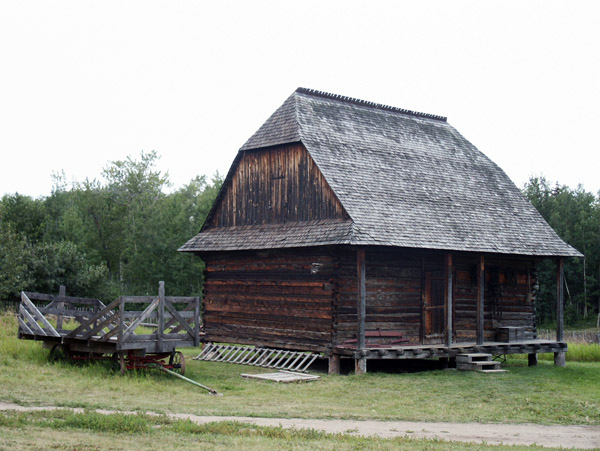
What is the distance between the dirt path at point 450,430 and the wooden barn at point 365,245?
314 inches

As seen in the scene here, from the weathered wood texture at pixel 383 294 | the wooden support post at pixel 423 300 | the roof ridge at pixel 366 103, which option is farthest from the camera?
the roof ridge at pixel 366 103

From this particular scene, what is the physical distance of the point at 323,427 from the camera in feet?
41.8

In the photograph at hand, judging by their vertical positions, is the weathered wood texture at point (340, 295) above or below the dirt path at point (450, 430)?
above

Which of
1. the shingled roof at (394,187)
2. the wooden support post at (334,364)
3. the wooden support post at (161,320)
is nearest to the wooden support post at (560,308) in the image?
the shingled roof at (394,187)

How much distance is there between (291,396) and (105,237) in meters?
50.2

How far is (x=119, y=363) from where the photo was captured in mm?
18969

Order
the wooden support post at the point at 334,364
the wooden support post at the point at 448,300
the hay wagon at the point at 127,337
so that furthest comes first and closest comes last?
1. the wooden support post at the point at 448,300
2. the wooden support post at the point at 334,364
3. the hay wagon at the point at 127,337

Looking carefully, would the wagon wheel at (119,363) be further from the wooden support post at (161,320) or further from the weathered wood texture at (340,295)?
the weathered wood texture at (340,295)

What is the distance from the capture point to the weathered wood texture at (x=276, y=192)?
2361 cm

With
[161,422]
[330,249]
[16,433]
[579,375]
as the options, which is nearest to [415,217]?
[330,249]

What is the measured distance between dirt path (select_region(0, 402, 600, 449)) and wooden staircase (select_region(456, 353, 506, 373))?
8.91m

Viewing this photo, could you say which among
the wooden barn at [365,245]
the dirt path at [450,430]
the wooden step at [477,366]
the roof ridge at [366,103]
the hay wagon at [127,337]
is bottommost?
the dirt path at [450,430]

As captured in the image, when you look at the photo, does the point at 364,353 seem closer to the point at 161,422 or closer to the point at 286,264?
the point at 286,264

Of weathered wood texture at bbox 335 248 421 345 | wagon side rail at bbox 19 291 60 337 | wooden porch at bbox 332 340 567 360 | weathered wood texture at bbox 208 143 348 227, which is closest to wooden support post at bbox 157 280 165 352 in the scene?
wagon side rail at bbox 19 291 60 337
